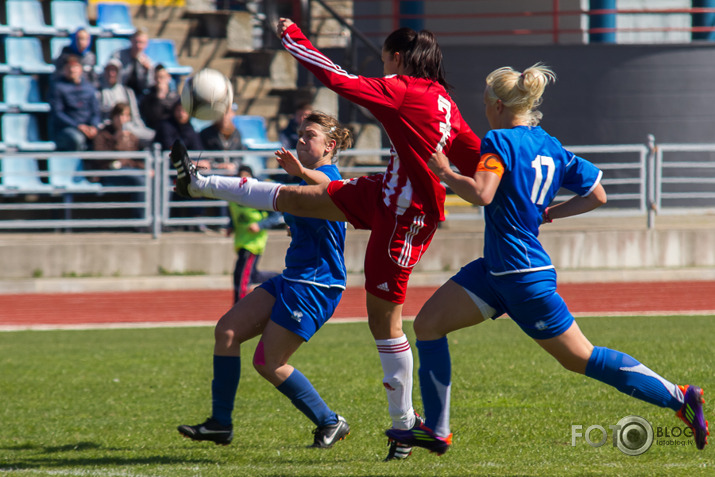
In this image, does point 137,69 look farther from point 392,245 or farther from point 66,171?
point 392,245

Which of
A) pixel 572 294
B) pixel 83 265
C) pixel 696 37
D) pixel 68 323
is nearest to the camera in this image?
pixel 68 323

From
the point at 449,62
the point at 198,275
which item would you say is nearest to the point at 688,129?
the point at 449,62

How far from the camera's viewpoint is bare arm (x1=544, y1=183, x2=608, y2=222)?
477cm

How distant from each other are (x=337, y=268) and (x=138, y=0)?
16.6m

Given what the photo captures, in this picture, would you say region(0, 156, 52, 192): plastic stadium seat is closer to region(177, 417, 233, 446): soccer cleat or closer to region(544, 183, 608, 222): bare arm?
region(177, 417, 233, 446): soccer cleat

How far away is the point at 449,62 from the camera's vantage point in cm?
1997

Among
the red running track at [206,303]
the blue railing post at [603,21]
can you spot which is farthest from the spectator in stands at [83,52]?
the blue railing post at [603,21]

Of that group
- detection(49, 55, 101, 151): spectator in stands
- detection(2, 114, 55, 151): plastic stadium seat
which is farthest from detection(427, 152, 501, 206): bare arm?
detection(2, 114, 55, 151): plastic stadium seat

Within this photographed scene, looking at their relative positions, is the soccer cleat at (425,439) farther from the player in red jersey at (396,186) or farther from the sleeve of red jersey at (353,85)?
the sleeve of red jersey at (353,85)

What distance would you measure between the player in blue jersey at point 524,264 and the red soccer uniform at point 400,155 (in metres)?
0.24

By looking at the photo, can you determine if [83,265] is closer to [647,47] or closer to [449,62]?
[449,62]

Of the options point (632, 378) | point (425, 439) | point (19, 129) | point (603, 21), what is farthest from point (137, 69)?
point (632, 378)

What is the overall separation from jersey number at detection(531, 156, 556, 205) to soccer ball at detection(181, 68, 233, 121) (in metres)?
2.09

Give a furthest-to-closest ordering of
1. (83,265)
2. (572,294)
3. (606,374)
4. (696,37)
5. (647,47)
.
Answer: (696,37), (647,47), (83,265), (572,294), (606,374)
